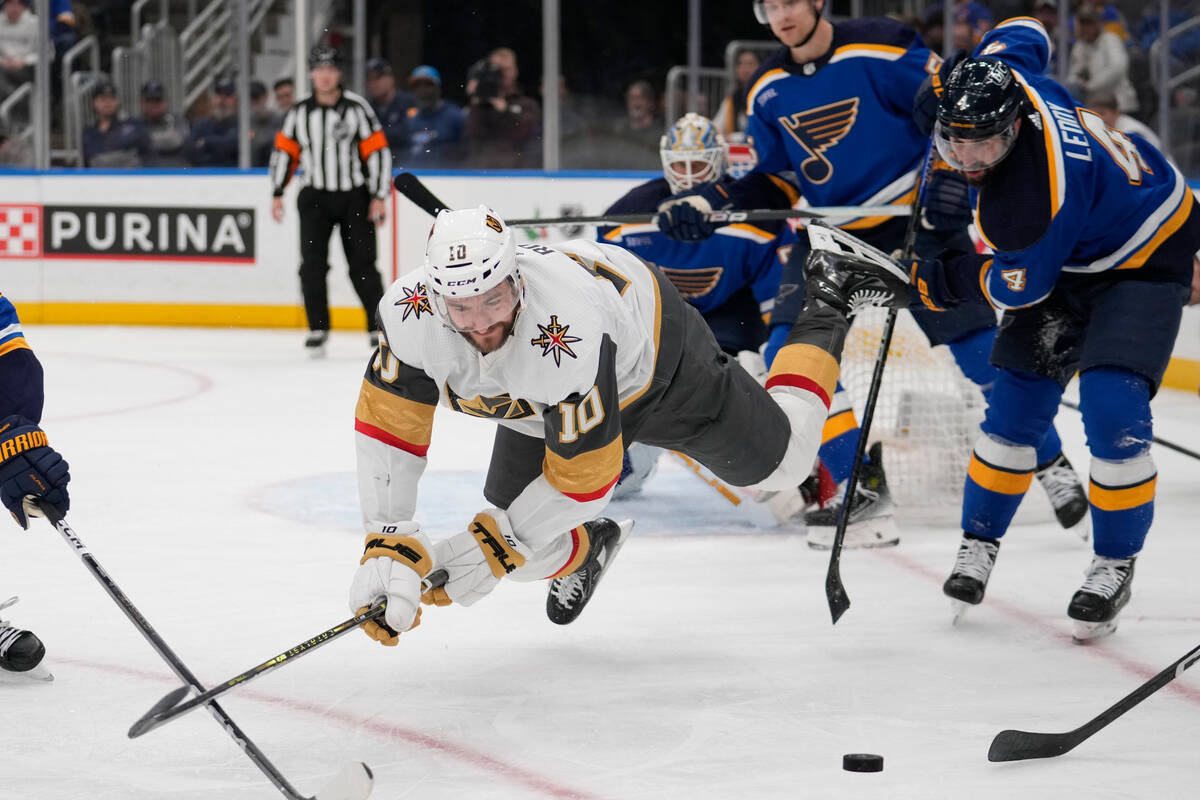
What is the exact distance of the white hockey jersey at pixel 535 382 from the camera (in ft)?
7.08

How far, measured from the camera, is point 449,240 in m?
2.08

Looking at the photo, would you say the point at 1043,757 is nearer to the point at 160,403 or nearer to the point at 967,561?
the point at 967,561

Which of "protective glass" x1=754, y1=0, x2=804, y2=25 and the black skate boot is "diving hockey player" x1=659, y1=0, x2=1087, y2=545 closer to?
Result: "protective glass" x1=754, y1=0, x2=804, y2=25

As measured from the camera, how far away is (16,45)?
27.1ft

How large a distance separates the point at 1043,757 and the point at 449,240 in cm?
112

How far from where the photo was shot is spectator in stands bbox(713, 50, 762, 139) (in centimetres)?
734

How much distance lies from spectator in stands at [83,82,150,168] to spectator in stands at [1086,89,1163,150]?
193 inches

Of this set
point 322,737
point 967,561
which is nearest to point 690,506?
point 967,561

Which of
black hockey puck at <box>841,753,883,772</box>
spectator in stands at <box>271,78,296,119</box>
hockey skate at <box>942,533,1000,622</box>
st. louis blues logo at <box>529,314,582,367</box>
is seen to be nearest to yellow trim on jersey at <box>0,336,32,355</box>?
st. louis blues logo at <box>529,314,582,367</box>

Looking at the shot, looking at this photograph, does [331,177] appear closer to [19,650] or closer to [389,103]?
[389,103]

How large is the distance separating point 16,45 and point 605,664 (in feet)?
22.5

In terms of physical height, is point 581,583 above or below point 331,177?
below

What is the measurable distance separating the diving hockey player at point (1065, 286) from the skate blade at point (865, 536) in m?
0.53

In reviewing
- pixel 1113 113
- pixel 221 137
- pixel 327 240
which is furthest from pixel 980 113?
pixel 221 137
